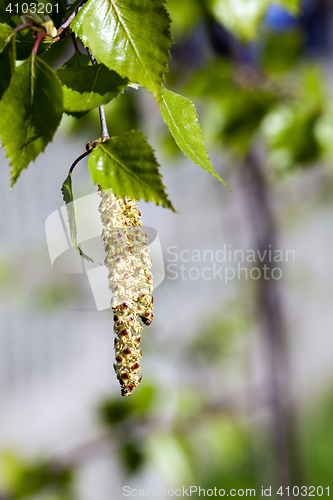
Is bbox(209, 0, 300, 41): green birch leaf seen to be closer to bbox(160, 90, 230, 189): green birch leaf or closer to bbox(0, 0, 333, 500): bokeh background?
bbox(0, 0, 333, 500): bokeh background

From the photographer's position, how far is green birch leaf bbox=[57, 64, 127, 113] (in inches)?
8.9

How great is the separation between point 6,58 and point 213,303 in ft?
5.07

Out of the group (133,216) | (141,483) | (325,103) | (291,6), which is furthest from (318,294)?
(133,216)

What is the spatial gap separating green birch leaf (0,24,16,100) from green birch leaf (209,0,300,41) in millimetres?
420

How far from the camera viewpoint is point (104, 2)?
0.22m

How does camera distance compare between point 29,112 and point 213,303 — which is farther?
point 213,303

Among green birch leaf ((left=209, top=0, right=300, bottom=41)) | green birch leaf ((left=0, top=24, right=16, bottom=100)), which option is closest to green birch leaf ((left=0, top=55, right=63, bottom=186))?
green birch leaf ((left=0, top=24, right=16, bottom=100))

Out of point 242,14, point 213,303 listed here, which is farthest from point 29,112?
point 213,303

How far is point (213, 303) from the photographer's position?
5.53 feet

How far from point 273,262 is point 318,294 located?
146 cm

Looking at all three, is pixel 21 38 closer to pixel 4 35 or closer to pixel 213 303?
pixel 4 35

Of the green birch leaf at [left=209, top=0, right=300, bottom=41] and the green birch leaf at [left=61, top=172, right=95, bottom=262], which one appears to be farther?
the green birch leaf at [left=209, top=0, right=300, bottom=41]

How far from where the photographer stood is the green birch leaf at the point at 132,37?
0.68ft

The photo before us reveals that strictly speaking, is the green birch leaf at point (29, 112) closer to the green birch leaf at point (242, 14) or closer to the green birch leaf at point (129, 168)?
the green birch leaf at point (129, 168)
